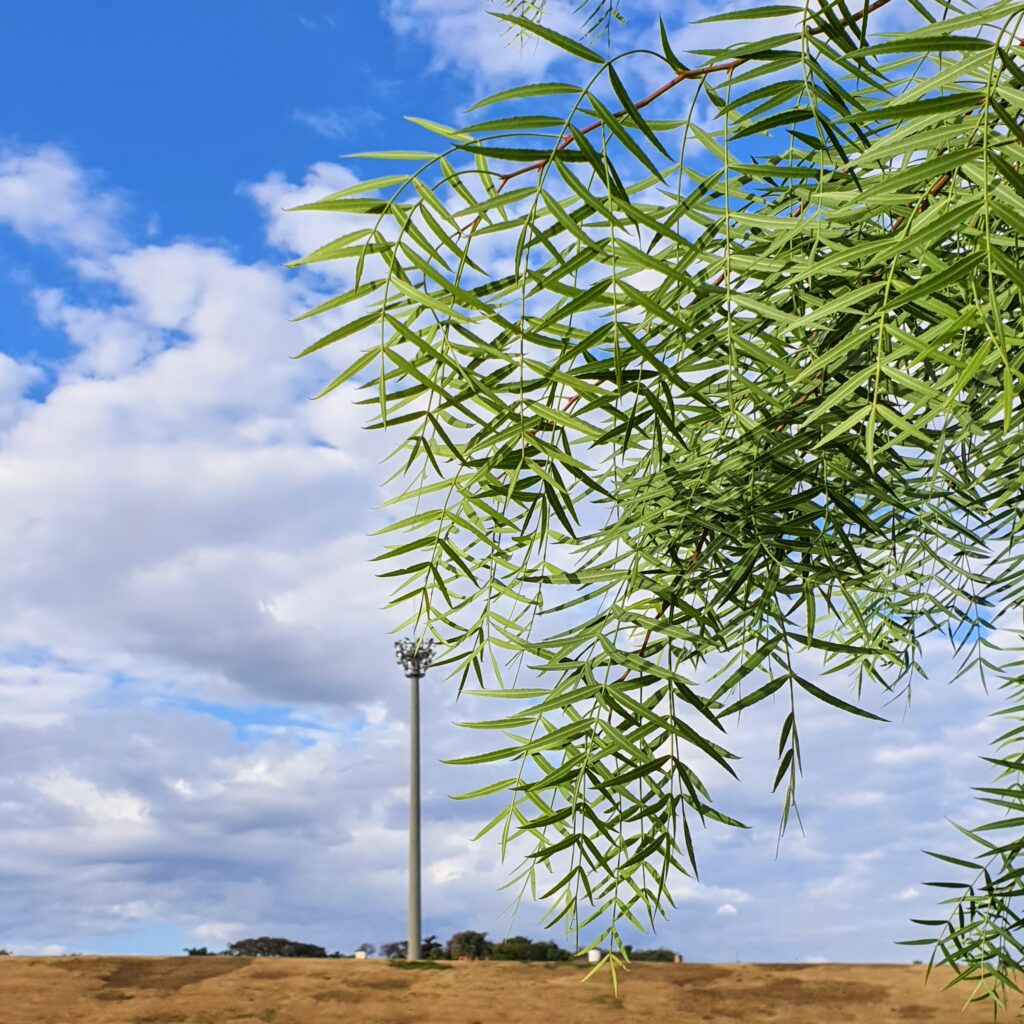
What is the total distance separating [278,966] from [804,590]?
398 centimetres

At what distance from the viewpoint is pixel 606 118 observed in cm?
84

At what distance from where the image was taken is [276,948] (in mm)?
6270

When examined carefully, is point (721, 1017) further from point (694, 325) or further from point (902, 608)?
point (694, 325)

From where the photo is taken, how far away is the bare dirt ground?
13.2 ft

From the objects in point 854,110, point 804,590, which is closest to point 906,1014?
point 804,590

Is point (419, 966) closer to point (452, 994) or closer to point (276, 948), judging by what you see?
point (452, 994)

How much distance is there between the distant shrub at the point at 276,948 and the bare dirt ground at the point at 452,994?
57.1 inches

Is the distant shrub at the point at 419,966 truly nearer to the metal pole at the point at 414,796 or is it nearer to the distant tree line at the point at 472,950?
the distant tree line at the point at 472,950

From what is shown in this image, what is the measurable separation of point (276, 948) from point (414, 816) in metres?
4.55

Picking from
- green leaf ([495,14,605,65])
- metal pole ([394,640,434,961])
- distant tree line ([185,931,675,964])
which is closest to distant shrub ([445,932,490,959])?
distant tree line ([185,931,675,964])

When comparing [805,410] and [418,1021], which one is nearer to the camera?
[805,410]

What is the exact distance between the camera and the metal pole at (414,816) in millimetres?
10539

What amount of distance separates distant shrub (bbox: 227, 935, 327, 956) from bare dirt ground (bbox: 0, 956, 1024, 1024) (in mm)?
1450

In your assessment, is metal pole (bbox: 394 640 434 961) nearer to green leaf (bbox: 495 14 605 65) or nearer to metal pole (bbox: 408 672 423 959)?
metal pole (bbox: 408 672 423 959)
